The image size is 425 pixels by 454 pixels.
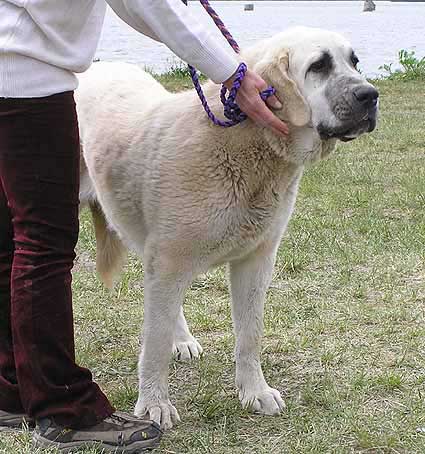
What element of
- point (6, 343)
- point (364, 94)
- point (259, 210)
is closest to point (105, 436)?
point (6, 343)

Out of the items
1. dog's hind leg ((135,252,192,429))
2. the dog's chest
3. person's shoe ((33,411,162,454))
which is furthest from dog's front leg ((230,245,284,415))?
person's shoe ((33,411,162,454))

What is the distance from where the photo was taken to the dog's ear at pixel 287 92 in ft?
8.94

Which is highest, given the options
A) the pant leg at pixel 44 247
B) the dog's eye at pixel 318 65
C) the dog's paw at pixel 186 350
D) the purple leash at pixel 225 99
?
the dog's eye at pixel 318 65

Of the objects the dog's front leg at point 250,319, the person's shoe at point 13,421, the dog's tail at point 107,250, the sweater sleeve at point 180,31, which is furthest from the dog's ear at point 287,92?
the person's shoe at point 13,421

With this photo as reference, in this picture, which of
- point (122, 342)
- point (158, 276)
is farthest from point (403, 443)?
point (122, 342)

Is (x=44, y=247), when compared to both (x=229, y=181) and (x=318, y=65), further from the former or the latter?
(x=318, y=65)

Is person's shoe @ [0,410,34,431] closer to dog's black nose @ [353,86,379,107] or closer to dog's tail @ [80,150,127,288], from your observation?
dog's tail @ [80,150,127,288]

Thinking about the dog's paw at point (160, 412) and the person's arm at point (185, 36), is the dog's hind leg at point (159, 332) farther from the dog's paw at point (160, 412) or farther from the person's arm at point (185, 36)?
the person's arm at point (185, 36)

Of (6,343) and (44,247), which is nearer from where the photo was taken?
(44,247)

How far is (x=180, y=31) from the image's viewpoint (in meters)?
2.30

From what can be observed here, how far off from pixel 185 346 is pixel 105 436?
96 centimetres

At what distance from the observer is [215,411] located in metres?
2.99

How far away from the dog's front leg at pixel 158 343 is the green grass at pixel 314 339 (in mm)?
95

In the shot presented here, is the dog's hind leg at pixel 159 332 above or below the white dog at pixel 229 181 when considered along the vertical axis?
below
